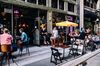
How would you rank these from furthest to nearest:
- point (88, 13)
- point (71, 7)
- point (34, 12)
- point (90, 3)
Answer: point (90, 3), point (88, 13), point (71, 7), point (34, 12)

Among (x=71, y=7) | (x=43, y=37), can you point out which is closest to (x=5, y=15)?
(x=43, y=37)

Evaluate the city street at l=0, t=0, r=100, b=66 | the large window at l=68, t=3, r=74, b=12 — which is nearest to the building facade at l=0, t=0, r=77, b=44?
the city street at l=0, t=0, r=100, b=66

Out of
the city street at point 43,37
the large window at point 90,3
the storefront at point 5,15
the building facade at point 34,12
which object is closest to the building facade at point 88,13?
the large window at point 90,3

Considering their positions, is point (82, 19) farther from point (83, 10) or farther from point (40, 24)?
point (40, 24)

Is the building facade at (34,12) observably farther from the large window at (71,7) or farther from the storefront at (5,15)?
the large window at (71,7)

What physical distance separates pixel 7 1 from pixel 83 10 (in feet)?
75.3

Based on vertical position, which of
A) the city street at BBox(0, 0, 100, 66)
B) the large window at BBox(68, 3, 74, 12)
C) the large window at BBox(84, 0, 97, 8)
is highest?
the large window at BBox(84, 0, 97, 8)

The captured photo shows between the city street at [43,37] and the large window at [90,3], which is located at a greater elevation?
the large window at [90,3]

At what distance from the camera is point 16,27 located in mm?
25969

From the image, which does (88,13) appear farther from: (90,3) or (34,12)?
(34,12)

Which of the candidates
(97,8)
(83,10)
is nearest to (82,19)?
(83,10)

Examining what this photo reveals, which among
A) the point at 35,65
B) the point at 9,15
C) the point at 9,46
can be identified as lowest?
the point at 35,65

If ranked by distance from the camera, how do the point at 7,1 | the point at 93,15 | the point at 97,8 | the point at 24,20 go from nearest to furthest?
the point at 7,1 < the point at 24,20 < the point at 93,15 < the point at 97,8

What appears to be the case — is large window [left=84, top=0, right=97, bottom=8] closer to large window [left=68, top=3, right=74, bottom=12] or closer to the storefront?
large window [left=68, top=3, right=74, bottom=12]
